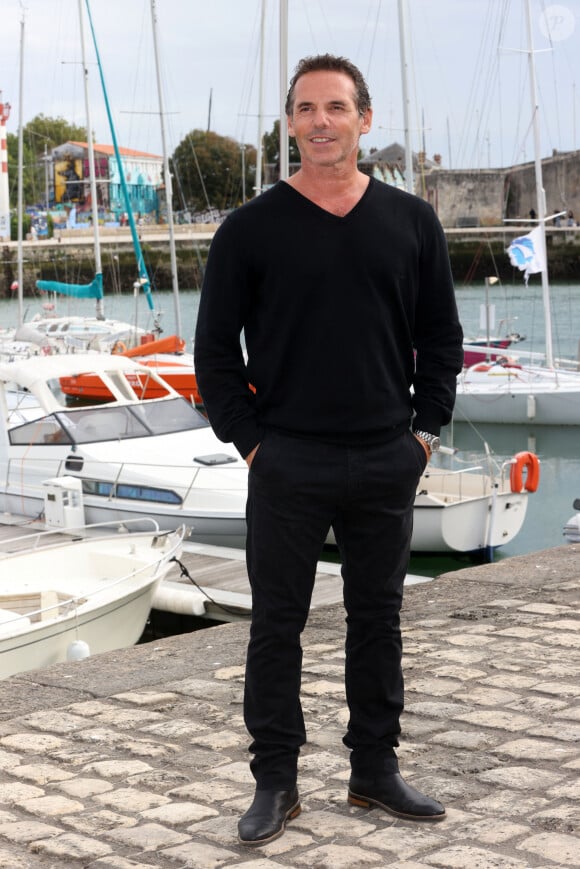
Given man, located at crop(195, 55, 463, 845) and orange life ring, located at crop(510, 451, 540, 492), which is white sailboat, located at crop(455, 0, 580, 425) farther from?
man, located at crop(195, 55, 463, 845)

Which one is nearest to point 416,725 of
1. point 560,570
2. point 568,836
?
point 568,836

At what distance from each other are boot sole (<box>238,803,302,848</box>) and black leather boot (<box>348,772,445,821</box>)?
176 millimetres

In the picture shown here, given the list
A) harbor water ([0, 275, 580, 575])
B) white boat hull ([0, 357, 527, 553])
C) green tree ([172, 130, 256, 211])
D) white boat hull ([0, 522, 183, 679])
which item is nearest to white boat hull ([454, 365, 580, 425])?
harbor water ([0, 275, 580, 575])

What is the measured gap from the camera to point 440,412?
3734 mm

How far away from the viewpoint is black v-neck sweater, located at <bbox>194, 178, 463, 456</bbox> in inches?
136

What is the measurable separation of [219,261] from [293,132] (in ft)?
1.36

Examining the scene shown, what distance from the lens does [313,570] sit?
12.1 feet

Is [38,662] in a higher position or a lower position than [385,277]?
lower

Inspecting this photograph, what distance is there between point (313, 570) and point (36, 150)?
446 feet

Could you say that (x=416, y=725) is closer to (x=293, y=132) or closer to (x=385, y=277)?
(x=385, y=277)

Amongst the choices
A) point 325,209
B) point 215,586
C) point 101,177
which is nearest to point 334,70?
point 325,209

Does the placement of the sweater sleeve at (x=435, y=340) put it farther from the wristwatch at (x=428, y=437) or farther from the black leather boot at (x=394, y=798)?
the black leather boot at (x=394, y=798)

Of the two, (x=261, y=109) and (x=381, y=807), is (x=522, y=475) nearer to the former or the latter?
(x=381, y=807)

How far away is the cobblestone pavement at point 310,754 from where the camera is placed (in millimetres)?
3494
